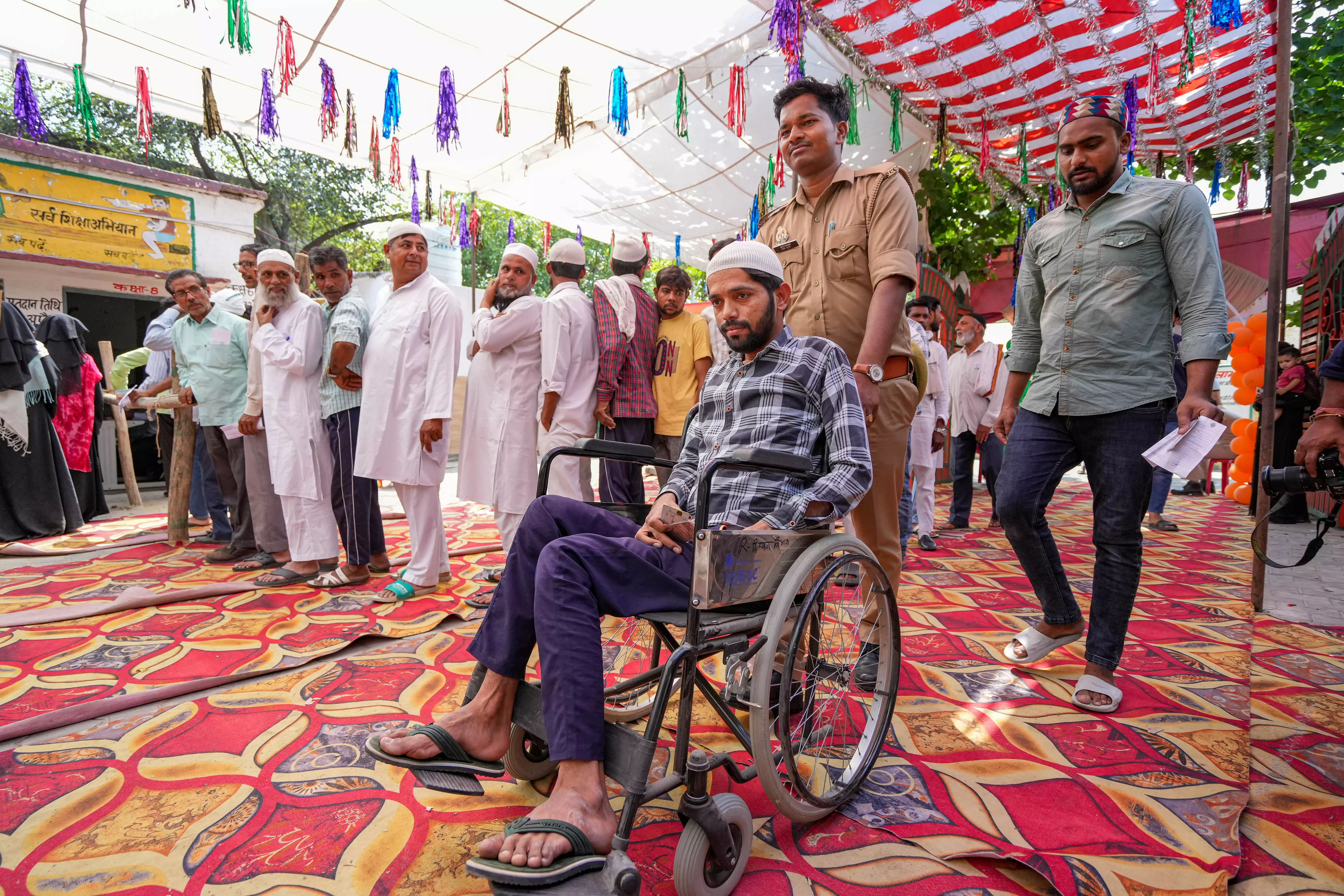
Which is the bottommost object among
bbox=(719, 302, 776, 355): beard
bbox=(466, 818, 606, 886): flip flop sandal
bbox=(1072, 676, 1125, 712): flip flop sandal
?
bbox=(1072, 676, 1125, 712): flip flop sandal

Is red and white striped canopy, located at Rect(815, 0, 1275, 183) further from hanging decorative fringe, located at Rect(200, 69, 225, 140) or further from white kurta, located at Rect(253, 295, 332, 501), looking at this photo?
hanging decorative fringe, located at Rect(200, 69, 225, 140)

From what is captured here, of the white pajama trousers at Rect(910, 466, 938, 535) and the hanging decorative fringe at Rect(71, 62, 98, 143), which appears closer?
the hanging decorative fringe at Rect(71, 62, 98, 143)

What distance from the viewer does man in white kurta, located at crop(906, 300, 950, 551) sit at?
483 centimetres

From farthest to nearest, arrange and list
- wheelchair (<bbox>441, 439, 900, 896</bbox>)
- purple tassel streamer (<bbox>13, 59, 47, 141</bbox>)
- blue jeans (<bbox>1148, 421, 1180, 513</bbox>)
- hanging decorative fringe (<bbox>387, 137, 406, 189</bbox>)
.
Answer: hanging decorative fringe (<bbox>387, 137, 406, 189</bbox>), blue jeans (<bbox>1148, 421, 1180, 513</bbox>), purple tassel streamer (<bbox>13, 59, 47, 141</bbox>), wheelchair (<bbox>441, 439, 900, 896</bbox>)

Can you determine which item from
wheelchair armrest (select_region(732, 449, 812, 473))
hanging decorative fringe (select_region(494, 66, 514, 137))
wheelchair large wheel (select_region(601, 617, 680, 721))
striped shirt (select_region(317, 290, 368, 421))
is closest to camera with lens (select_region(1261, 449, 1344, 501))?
wheelchair armrest (select_region(732, 449, 812, 473))

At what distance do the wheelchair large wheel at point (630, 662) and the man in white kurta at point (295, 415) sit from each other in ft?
6.44

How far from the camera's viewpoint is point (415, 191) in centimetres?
674

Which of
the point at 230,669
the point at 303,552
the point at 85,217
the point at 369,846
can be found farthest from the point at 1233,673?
the point at 85,217

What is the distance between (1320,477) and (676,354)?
2.88 metres

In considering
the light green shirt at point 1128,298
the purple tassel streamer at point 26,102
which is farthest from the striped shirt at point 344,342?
the light green shirt at point 1128,298

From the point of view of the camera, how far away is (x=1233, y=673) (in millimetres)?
2580

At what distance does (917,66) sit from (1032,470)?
402 centimetres

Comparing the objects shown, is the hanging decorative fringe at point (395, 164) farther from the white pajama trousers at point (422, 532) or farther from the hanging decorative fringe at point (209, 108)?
the white pajama trousers at point (422, 532)

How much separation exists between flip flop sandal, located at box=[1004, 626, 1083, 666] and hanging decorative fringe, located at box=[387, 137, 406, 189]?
19.8 ft
